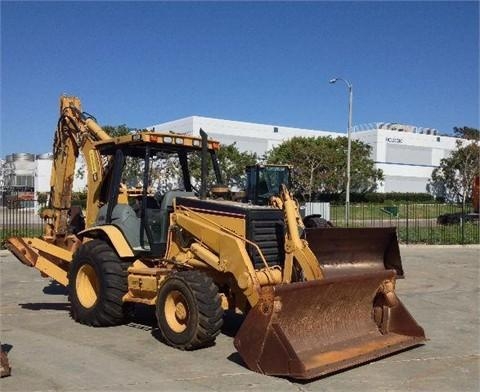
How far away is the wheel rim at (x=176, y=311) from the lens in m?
7.16

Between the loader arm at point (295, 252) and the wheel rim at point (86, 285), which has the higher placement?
the loader arm at point (295, 252)

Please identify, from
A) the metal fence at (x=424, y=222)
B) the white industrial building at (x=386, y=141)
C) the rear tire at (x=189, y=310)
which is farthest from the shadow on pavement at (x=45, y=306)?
the white industrial building at (x=386, y=141)

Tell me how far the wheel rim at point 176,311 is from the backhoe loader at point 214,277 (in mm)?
12

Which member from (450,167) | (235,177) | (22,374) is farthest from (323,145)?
(22,374)

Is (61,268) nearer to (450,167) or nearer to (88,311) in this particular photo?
(88,311)

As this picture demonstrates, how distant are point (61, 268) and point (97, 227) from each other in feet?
4.74

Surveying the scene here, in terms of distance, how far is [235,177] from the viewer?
5153 centimetres

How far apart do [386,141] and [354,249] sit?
80.5 metres

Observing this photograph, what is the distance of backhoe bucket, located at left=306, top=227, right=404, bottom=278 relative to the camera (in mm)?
8539

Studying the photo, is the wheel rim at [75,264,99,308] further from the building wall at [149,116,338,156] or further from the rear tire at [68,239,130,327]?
the building wall at [149,116,338,156]

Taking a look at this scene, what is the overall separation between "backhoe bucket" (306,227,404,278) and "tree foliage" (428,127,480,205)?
56030 millimetres

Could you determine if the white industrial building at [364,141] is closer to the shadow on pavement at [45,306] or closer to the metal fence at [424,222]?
the metal fence at [424,222]

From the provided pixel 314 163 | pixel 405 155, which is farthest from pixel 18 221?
pixel 405 155

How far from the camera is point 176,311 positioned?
7266mm
